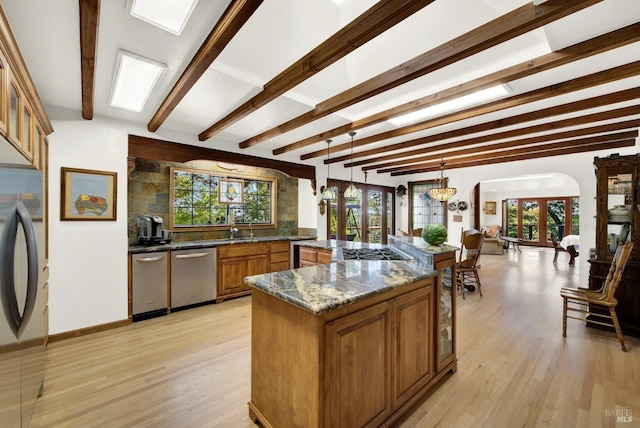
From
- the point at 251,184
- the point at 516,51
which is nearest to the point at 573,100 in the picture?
the point at 516,51

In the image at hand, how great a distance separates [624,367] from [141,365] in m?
4.15

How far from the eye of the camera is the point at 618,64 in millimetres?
2088

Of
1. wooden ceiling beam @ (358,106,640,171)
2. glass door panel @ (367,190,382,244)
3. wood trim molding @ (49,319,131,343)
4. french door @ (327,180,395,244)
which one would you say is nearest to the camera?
wood trim molding @ (49,319,131,343)

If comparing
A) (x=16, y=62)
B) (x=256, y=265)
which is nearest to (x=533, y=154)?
(x=256, y=265)

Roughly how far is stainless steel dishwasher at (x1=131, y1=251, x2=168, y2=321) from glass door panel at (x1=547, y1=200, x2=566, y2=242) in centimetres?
1284

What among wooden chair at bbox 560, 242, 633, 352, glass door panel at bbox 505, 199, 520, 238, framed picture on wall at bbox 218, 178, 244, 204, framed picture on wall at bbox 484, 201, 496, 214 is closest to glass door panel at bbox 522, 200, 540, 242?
glass door panel at bbox 505, 199, 520, 238

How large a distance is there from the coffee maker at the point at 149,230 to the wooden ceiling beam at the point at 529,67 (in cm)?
305

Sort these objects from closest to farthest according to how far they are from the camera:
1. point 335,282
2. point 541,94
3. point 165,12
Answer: point 165,12 < point 335,282 < point 541,94

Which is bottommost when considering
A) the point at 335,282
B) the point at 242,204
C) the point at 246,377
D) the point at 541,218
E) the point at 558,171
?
the point at 246,377

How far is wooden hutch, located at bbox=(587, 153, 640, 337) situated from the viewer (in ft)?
9.57

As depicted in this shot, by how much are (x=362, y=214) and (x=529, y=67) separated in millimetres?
5091

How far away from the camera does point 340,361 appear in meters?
1.36

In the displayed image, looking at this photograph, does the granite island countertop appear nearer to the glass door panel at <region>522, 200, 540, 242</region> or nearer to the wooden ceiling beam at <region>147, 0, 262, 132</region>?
the wooden ceiling beam at <region>147, 0, 262, 132</region>

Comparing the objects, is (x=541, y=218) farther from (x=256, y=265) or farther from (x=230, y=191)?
(x=230, y=191)
